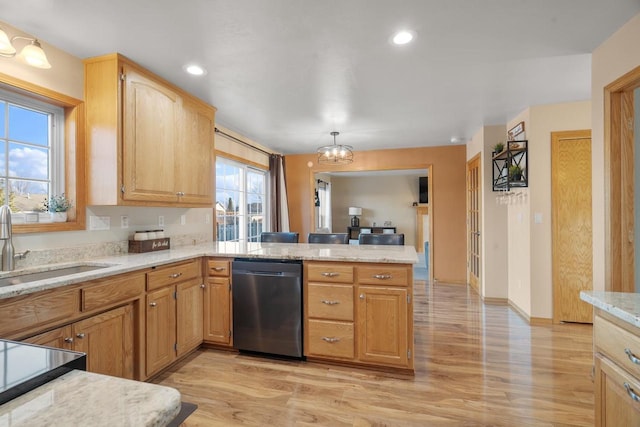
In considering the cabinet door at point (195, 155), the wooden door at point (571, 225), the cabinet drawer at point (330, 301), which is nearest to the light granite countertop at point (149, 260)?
the cabinet drawer at point (330, 301)

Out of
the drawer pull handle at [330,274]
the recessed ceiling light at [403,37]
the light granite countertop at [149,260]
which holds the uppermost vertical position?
the recessed ceiling light at [403,37]

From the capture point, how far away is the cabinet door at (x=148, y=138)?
7.52ft

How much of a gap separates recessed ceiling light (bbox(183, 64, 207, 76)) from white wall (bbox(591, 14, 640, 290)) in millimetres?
2939

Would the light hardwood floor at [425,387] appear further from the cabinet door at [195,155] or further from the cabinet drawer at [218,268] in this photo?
the cabinet door at [195,155]

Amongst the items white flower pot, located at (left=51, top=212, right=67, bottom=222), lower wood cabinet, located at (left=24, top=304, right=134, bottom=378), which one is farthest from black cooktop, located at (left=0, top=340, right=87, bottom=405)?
white flower pot, located at (left=51, top=212, right=67, bottom=222)

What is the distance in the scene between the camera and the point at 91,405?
507 millimetres

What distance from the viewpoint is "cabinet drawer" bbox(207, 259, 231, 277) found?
105 inches

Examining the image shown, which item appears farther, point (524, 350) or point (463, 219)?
point (463, 219)

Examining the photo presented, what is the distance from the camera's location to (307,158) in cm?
585

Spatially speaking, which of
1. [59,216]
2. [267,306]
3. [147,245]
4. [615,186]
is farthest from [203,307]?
[615,186]

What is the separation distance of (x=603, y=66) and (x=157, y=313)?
3.62 m

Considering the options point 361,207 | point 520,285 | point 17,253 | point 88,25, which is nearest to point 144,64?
point 88,25

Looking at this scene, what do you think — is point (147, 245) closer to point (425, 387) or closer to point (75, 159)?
point (75, 159)

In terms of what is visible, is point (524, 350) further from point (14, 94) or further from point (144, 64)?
point (14, 94)
